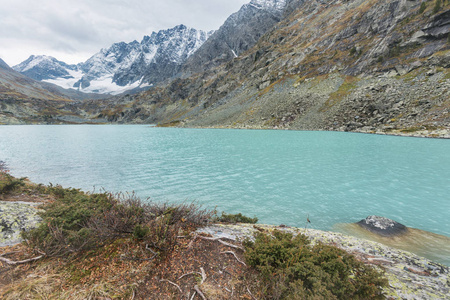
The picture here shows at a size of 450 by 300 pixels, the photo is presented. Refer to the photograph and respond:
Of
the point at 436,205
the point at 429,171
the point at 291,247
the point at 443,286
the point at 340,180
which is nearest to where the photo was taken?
the point at 443,286

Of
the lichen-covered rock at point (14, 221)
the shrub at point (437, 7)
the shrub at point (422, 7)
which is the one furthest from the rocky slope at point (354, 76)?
the lichen-covered rock at point (14, 221)

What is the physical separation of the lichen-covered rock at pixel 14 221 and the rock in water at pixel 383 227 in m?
14.3

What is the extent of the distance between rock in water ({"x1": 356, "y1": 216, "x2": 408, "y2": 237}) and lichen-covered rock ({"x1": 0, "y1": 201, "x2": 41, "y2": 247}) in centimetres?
1432

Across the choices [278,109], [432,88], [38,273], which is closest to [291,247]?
[38,273]

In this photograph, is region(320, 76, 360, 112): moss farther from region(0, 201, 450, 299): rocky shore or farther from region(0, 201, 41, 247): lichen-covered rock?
region(0, 201, 41, 247): lichen-covered rock

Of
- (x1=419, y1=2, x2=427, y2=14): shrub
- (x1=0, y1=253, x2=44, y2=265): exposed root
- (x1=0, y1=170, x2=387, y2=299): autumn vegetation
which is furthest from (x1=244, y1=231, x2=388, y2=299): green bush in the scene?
(x1=419, y1=2, x2=427, y2=14): shrub

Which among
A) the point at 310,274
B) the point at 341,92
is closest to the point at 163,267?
the point at 310,274

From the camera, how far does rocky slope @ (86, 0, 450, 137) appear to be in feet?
182

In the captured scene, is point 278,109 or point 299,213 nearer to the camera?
point 299,213

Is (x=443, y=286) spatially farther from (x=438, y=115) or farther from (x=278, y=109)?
(x=278, y=109)

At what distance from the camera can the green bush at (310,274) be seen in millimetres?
3938

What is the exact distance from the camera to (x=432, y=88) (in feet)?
175

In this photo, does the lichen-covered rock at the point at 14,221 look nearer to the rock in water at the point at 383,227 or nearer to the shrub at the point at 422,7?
the rock in water at the point at 383,227

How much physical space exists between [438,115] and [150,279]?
71.1m
